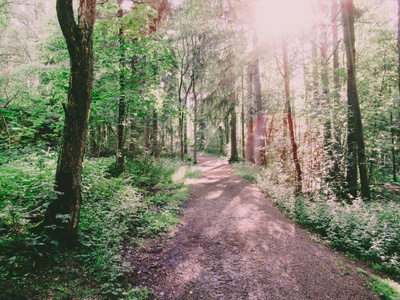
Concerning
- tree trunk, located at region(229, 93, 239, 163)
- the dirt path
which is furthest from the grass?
tree trunk, located at region(229, 93, 239, 163)

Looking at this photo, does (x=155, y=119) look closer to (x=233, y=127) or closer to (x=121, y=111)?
(x=121, y=111)

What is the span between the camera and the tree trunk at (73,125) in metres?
2.96

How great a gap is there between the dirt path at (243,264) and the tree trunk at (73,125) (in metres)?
1.38

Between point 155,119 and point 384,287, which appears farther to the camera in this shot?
point 155,119

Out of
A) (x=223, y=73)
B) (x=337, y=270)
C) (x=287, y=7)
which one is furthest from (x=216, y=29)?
(x=337, y=270)

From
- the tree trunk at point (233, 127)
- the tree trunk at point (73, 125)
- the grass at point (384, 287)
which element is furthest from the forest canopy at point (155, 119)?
the tree trunk at point (233, 127)

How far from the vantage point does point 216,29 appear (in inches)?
566

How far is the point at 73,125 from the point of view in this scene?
3105mm

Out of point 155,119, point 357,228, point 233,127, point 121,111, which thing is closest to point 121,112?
point 121,111

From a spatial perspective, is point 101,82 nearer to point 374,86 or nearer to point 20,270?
point 20,270

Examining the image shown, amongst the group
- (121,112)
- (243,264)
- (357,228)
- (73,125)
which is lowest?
(243,264)

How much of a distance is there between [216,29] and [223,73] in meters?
3.29

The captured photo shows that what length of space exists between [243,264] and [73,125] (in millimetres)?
3983

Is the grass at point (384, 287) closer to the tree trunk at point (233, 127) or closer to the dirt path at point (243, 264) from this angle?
the dirt path at point (243, 264)
